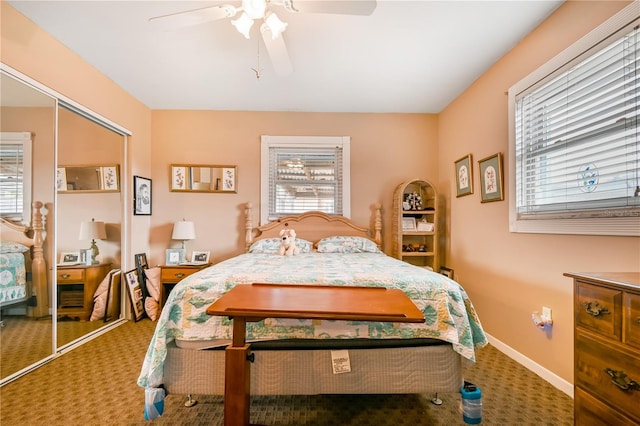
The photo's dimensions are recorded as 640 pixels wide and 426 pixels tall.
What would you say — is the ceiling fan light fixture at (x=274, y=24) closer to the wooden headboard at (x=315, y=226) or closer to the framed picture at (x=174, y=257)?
the wooden headboard at (x=315, y=226)

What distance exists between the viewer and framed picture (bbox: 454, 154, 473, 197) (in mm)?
2862

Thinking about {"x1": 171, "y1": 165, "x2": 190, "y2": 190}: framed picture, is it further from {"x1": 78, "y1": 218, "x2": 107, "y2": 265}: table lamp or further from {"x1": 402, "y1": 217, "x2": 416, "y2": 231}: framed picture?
{"x1": 402, "y1": 217, "x2": 416, "y2": 231}: framed picture

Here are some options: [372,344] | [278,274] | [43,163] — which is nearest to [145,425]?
[278,274]

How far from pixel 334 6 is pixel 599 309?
1.88 meters

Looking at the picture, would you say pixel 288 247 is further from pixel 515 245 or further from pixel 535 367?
pixel 535 367

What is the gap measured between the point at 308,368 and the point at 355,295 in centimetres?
57

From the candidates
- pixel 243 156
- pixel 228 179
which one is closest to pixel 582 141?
pixel 243 156

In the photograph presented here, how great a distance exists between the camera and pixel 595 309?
1.08m

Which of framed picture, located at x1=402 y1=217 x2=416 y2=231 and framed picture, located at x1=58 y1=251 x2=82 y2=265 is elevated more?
framed picture, located at x1=402 y1=217 x2=416 y2=231

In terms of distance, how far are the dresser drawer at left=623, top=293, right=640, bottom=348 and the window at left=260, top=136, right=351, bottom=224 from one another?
278cm

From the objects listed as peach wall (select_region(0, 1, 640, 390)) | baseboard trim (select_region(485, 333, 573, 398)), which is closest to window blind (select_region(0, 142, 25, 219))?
peach wall (select_region(0, 1, 640, 390))

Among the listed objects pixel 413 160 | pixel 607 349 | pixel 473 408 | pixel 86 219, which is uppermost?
pixel 413 160

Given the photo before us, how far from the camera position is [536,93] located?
2.05 meters

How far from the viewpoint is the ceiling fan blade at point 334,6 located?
55.2 inches
